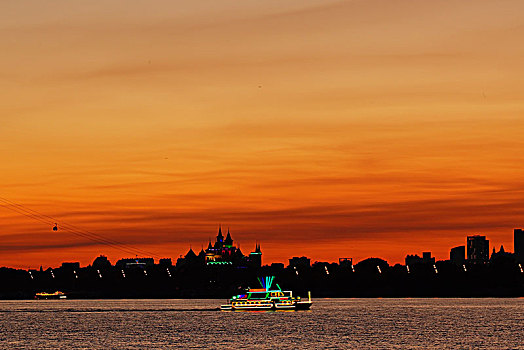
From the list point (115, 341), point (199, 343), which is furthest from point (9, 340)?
point (199, 343)

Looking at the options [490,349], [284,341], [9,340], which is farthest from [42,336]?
[490,349]

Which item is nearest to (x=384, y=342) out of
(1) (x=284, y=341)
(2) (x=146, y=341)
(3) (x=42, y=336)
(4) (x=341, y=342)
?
(4) (x=341, y=342)

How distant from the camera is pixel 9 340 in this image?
173 meters

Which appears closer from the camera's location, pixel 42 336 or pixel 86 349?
pixel 86 349

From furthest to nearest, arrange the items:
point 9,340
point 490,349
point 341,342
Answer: point 9,340, point 341,342, point 490,349

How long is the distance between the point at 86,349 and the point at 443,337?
2781 inches

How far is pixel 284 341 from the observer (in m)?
163

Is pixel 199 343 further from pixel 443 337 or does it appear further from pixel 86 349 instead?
pixel 443 337

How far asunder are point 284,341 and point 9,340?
54821 mm

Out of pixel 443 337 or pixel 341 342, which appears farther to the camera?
pixel 443 337

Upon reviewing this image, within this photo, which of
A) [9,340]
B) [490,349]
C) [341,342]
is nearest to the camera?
[490,349]

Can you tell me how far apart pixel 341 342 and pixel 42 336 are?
64855 millimetres

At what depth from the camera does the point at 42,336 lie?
18325 cm

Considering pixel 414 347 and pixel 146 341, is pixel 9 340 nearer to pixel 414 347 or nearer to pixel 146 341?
pixel 146 341
